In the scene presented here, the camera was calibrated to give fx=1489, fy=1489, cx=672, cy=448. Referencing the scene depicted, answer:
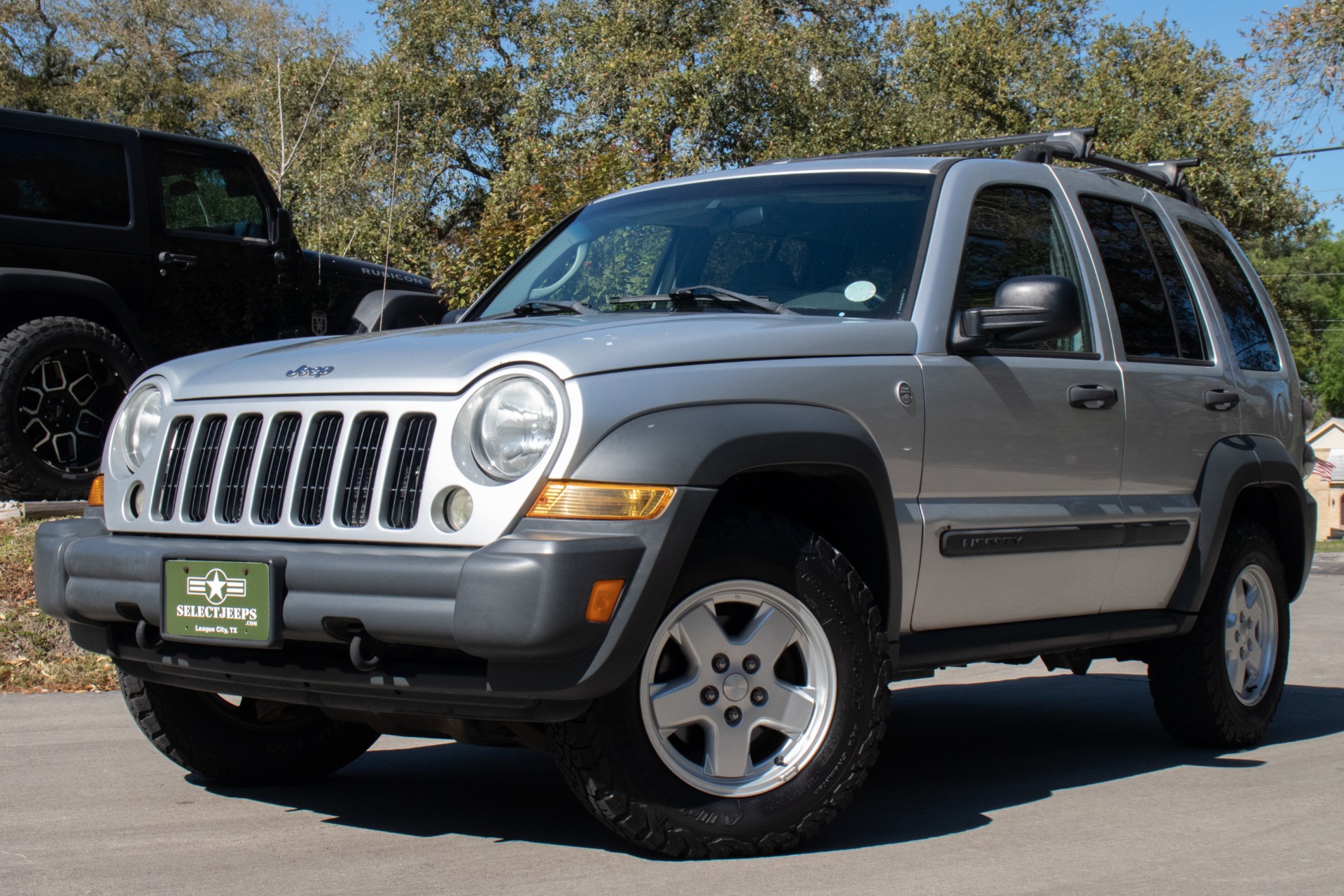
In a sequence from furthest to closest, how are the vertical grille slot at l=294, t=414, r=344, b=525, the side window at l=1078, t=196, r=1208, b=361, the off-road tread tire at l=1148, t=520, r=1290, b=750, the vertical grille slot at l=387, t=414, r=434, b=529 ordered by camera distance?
the off-road tread tire at l=1148, t=520, r=1290, b=750 → the side window at l=1078, t=196, r=1208, b=361 → the vertical grille slot at l=294, t=414, r=344, b=525 → the vertical grille slot at l=387, t=414, r=434, b=529

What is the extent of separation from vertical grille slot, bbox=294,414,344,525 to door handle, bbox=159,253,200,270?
5866 mm

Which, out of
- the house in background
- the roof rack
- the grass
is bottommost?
the house in background

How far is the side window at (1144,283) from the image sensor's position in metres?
5.29

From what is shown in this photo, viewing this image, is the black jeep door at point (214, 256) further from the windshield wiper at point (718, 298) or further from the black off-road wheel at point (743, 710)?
the black off-road wheel at point (743, 710)

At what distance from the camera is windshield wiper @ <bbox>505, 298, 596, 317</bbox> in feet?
15.4

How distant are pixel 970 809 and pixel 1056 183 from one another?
2.18 m

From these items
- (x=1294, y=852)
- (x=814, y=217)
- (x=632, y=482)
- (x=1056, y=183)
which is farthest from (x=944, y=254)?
(x=1294, y=852)

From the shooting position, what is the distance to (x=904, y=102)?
31.8 metres

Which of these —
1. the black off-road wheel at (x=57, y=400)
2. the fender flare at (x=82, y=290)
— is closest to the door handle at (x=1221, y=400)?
the black off-road wheel at (x=57, y=400)

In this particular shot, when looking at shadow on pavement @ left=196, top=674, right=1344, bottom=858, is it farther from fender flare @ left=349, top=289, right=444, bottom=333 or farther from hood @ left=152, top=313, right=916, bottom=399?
fender flare @ left=349, top=289, right=444, bottom=333

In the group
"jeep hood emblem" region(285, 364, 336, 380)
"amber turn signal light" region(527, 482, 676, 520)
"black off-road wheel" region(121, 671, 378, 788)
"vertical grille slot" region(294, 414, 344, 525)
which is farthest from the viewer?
"black off-road wheel" region(121, 671, 378, 788)

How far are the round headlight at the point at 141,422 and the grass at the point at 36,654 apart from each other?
2.84 m

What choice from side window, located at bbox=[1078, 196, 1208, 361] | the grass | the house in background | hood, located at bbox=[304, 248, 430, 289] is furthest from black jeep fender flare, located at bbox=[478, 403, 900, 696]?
the house in background

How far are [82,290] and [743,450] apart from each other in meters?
6.11
